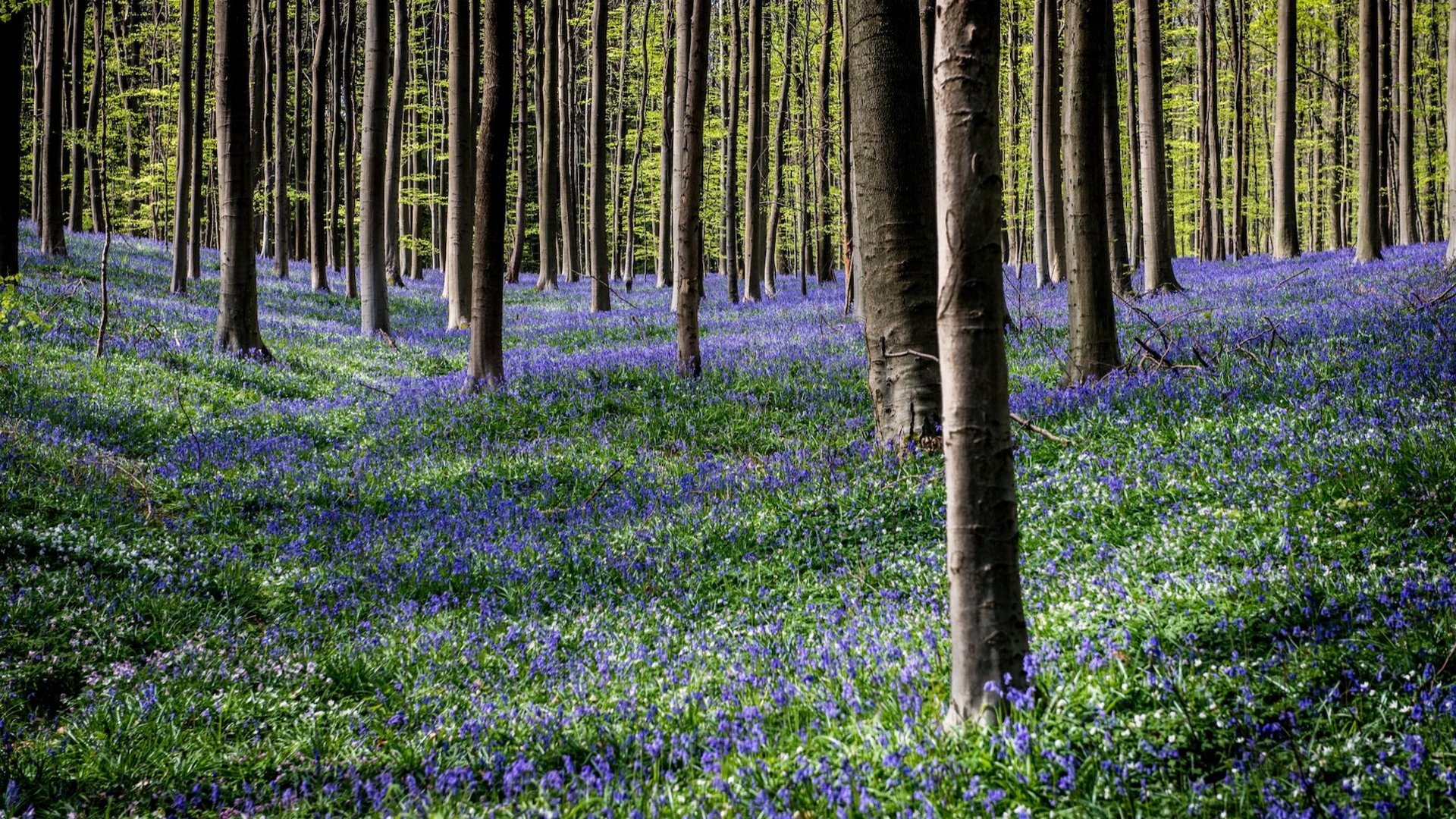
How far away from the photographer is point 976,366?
3049 mm

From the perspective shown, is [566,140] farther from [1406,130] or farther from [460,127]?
[1406,130]

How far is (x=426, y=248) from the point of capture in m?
54.0

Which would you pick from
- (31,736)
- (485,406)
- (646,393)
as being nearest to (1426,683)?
(31,736)

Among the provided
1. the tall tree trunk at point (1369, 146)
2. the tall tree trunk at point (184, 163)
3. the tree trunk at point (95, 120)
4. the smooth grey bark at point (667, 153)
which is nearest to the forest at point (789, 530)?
the tall tree trunk at point (1369, 146)

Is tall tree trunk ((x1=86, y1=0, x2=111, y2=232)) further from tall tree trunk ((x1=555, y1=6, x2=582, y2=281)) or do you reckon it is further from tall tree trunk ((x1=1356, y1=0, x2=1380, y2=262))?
tall tree trunk ((x1=1356, y1=0, x2=1380, y2=262))

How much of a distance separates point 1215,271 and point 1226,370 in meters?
15.9

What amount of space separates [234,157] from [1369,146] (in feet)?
71.9

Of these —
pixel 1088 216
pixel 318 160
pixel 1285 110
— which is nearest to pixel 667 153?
pixel 318 160

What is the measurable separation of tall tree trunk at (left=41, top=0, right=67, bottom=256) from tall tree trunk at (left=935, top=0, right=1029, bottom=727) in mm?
24283

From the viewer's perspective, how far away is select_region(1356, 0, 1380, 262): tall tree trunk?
1772 centimetres

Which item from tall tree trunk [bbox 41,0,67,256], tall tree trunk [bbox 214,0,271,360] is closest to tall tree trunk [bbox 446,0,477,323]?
tall tree trunk [bbox 214,0,271,360]

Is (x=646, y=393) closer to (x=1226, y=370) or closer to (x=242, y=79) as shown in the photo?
(x=1226, y=370)

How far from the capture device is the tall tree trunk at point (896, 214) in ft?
23.0

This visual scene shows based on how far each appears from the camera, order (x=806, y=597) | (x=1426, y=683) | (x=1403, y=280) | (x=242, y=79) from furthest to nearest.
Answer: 1. (x=242, y=79)
2. (x=1403, y=280)
3. (x=806, y=597)
4. (x=1426, y=683)
